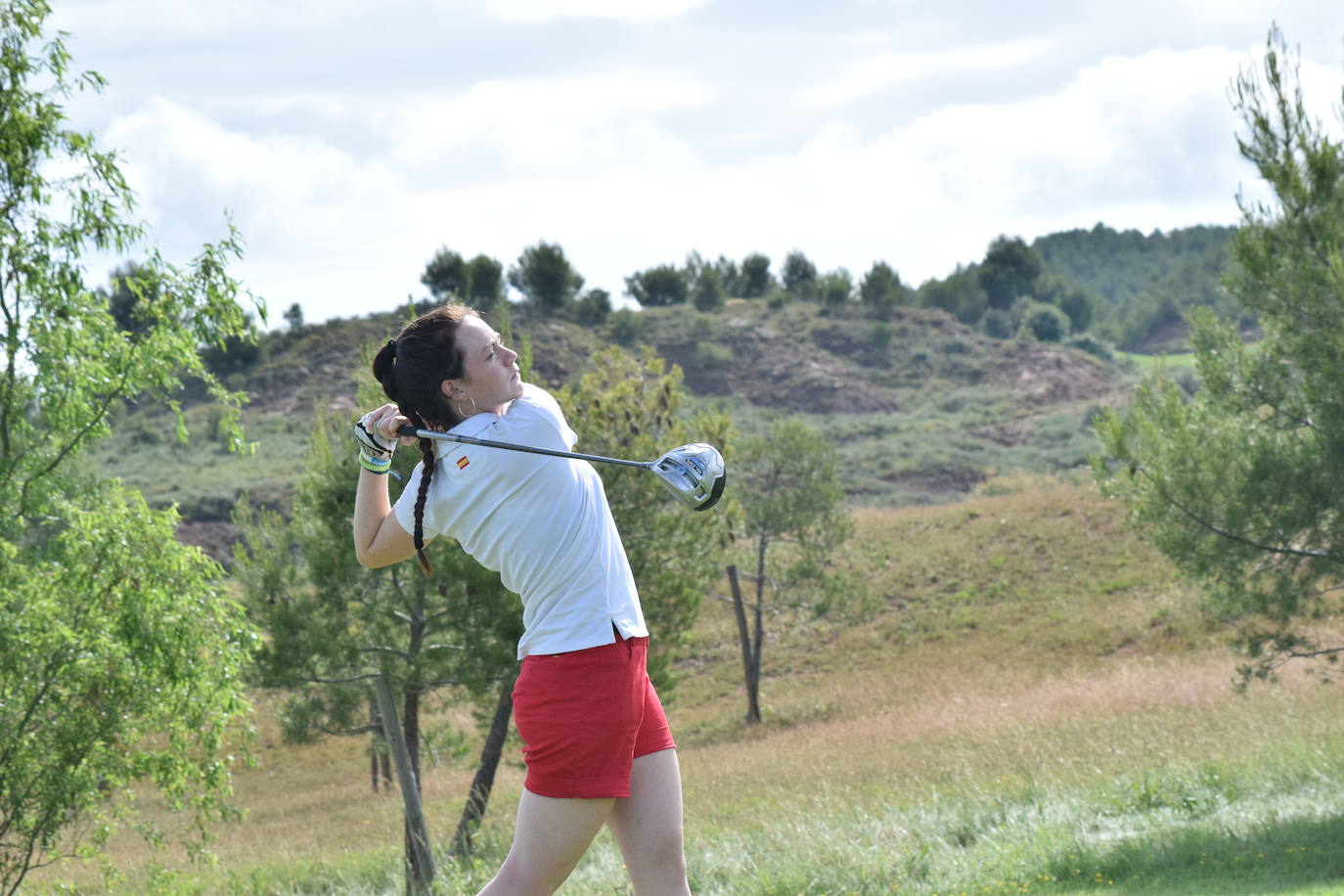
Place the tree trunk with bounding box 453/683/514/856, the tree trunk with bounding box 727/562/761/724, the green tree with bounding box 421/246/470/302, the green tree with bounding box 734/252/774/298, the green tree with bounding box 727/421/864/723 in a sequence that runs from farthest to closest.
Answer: the green tree with bounding box 734/252/774/298, the green tree with bounding box 421/246/470/302, the tree trunk with bounding box 727/562/761/724, the green tree with bounding box 727/421/864/723, the tree trunk with bounding box 453/683/514/856

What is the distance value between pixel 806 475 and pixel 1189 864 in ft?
58.0

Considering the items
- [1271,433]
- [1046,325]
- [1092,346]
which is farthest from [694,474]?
[1046,325]

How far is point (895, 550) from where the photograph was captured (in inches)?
1380

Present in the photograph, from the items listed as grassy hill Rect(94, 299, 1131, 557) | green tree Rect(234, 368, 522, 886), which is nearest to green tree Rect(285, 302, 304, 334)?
grassy hill Rect(94, 299, 1131, 557)

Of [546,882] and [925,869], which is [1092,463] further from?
[546,882]

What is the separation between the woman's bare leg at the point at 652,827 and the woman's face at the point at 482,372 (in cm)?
87

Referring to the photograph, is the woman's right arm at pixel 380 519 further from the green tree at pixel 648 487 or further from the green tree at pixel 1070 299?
the green tree at pixel 1070 299

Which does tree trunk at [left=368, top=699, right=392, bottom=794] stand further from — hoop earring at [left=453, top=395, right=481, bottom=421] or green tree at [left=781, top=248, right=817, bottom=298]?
green tree at [left=781, top=248, right=817, bottom=298]

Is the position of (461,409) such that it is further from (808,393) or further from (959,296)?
(959,296)

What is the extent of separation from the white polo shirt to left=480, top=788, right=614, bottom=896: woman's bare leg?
1.12ft

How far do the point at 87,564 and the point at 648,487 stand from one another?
5.35 metres

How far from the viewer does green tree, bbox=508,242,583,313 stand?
268ft

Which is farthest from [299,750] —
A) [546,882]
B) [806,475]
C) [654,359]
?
[546,882]

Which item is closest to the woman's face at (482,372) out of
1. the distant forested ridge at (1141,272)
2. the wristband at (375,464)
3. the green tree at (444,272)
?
the wristband at (375,464)
